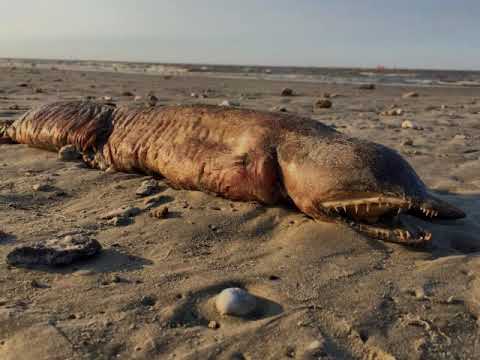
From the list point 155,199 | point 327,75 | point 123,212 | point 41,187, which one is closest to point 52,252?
point 123,212

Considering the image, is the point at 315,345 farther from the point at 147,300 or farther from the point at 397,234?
the point at 397,234

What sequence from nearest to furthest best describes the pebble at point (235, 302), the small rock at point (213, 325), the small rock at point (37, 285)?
the small rock at point (213, 325) < the pebble at point (235, 302) < the small rock at point (37, 285)

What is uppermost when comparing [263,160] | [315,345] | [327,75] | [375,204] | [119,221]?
[327,75]

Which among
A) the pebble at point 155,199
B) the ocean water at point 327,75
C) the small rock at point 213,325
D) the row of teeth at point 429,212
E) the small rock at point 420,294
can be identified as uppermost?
the ocean water at point 327,75

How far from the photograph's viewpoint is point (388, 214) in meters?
3.77

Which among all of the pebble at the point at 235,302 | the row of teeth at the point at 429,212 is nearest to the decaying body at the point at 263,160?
the row of teeth at the point at 429,212

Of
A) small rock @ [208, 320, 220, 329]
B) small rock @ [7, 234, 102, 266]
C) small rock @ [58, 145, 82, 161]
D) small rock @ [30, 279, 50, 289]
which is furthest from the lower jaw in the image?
small rock @ [58, 145, 82, 161]

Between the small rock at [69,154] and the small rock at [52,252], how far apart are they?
2934mm

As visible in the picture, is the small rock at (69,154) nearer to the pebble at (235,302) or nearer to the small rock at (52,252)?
the small rock at (52,252)

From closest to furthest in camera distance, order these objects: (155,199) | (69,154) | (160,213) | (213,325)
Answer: (213,325), (160,213), (155,199), (69,154)

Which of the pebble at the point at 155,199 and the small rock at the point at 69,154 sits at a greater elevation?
the small rock at the point at 69,154

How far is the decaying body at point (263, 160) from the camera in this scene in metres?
3.69

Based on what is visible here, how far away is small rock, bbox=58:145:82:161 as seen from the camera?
6.07 meters

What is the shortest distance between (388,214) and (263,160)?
1.16 metres
